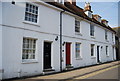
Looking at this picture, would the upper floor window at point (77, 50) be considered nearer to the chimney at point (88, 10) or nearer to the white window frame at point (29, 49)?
the white window frame at point (29, 49)

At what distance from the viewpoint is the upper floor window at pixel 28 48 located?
28.4ft

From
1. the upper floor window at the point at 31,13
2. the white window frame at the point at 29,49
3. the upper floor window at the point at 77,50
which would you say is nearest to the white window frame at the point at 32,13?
the upper floor window at the point at 31,13

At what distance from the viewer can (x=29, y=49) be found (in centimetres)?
890

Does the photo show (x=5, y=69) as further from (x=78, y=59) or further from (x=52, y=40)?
(x=78, y=59)

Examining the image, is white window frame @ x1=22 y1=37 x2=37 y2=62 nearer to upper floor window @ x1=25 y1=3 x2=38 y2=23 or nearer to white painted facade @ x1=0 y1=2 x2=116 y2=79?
white painted facade @ x1=0 y1=2 x2=116 y2=79

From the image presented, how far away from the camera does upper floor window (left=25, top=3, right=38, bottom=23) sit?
9.02 m

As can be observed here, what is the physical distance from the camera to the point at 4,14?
7574mm

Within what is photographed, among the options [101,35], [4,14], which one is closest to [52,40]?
[4,14]

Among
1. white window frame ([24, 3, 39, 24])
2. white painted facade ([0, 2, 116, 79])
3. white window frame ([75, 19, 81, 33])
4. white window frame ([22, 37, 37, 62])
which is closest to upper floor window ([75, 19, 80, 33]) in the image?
white window frame ([75, 19, 81, 33])

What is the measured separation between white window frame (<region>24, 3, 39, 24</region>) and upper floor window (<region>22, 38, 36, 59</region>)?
4.52 feet

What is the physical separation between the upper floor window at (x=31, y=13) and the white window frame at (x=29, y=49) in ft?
4.75

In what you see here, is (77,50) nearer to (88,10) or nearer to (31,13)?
(31,13)

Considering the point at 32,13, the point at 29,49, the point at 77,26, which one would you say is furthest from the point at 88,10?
the point at 29,49

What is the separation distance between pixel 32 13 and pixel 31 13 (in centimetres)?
8
